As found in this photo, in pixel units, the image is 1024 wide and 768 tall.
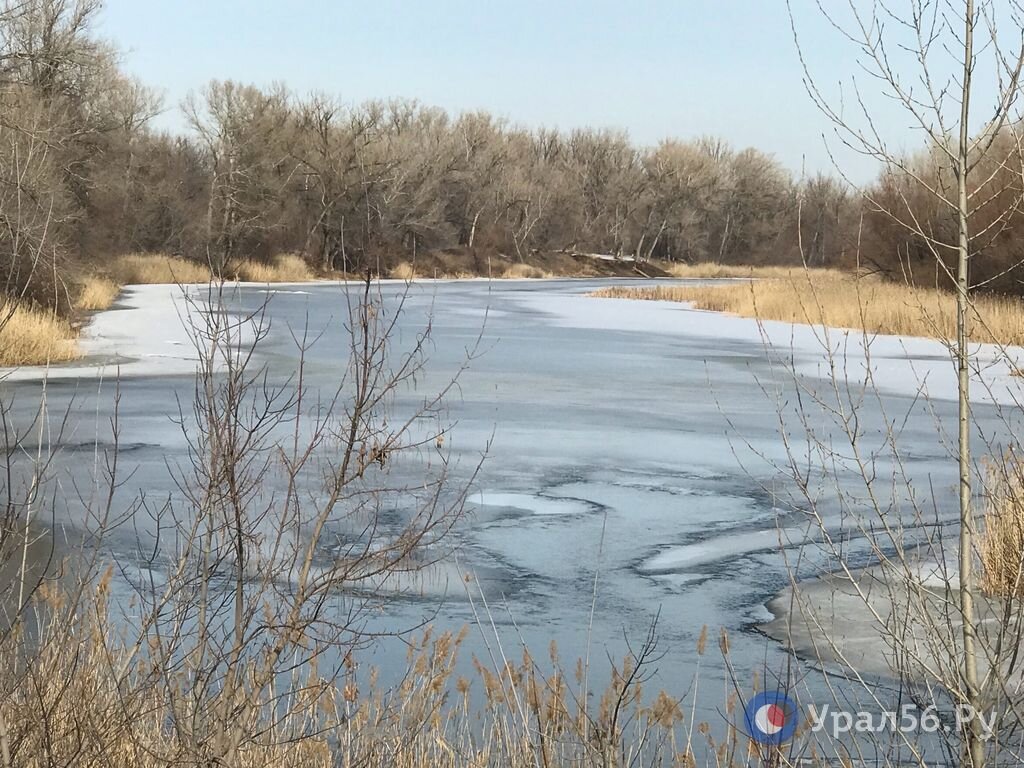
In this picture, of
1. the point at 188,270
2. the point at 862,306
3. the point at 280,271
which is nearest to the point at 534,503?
the point at 862,306

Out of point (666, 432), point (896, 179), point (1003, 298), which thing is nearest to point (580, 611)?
point (896, 179)

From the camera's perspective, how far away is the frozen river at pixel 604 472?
6.44 metres

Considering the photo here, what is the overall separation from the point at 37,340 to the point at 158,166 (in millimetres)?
37361

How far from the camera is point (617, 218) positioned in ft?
279

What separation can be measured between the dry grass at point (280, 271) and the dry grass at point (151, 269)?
2.78m

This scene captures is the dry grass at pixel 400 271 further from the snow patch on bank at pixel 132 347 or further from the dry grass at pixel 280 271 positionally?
the snow patch on bank at pixel 132 347

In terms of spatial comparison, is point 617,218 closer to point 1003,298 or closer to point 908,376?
point 1003,298

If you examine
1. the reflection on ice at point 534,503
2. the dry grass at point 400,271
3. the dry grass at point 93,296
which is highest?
the dry grass at point 400,271

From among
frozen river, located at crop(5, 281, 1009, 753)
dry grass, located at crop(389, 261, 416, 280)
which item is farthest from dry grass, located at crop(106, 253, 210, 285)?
frozen river, located at crop(5, 281, 1009, 753)

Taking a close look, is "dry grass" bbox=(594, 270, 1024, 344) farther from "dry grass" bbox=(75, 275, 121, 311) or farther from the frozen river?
"dry grass" bbox=(75, 275, 121, 311)

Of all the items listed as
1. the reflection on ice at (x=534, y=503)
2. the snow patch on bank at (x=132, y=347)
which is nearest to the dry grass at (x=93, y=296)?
the snow patch on bank at (x=132, y=347)

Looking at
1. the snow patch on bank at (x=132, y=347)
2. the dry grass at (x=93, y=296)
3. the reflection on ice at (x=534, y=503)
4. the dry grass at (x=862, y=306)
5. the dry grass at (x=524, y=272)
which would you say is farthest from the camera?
the dry grass at (x=524, y=272)

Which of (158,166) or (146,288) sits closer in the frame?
(146,288)

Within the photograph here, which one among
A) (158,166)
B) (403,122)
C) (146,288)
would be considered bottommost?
(146,288)
